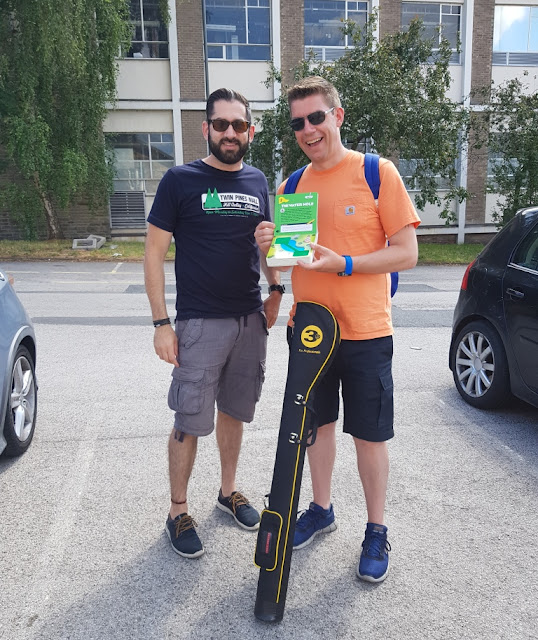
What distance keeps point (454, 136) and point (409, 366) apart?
13.5 metres

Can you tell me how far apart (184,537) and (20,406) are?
1.60m

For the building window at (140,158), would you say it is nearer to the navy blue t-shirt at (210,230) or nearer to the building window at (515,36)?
the building window at (515,36)

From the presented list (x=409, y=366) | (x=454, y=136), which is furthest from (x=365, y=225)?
(x=454, y=136)

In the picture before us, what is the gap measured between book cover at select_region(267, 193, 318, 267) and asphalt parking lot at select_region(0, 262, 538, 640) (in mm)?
1421

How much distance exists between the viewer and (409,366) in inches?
236

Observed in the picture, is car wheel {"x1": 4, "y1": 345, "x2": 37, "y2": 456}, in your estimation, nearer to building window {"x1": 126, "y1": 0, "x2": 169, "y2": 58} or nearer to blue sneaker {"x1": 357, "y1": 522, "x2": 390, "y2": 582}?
blue sneaker {"x1": 357, "y1": 522, "x2": 390, "y2": 582}

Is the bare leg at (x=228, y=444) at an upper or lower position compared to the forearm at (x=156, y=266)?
lower

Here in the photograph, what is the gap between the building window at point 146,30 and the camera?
66.0 ft

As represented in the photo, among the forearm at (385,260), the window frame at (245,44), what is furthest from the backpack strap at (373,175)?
the window frame at (245,44)

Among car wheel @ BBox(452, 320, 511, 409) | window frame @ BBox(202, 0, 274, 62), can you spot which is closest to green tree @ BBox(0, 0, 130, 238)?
window frame @ BBox(202, 0, 274, 62)

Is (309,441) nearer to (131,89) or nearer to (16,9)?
(16,9)

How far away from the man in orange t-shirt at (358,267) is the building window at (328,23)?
2033cm

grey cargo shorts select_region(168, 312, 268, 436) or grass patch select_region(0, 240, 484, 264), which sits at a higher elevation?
grey cargo shorts select_region(168, 312, 268, 436)

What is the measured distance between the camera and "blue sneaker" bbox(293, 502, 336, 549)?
2846 millimetres
